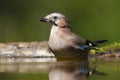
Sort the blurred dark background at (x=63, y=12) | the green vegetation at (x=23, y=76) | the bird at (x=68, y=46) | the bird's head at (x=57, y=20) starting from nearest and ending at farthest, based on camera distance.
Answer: the green vegetation at (x=23, y=76)
the bird at (x=68, y=46)
the bird's head at (x=57, y=20)
the blurred dark background at (x=63, y=12)

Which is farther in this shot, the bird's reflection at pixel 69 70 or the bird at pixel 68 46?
the bird at pixel 68 46

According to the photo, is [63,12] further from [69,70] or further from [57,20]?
[69,70]

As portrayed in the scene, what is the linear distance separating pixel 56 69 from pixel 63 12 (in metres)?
6.51

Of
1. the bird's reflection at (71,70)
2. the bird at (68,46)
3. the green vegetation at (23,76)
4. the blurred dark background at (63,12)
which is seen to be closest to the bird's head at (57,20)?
the bird at (68,46)

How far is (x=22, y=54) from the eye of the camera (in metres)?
6.35

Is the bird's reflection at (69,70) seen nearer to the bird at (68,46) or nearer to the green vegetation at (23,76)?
the green vegetation at (23,76)

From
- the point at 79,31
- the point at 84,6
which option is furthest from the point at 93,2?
the point at 79,31

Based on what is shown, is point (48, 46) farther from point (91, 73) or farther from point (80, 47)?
point (91, 73)

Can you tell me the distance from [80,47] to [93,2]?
571 cm

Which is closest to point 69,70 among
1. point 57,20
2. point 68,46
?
point 68,46

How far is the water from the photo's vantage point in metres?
4.52

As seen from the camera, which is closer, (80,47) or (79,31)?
(80,47)

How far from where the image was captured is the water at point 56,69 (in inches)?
178

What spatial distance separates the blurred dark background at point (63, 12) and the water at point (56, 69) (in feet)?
15.1
